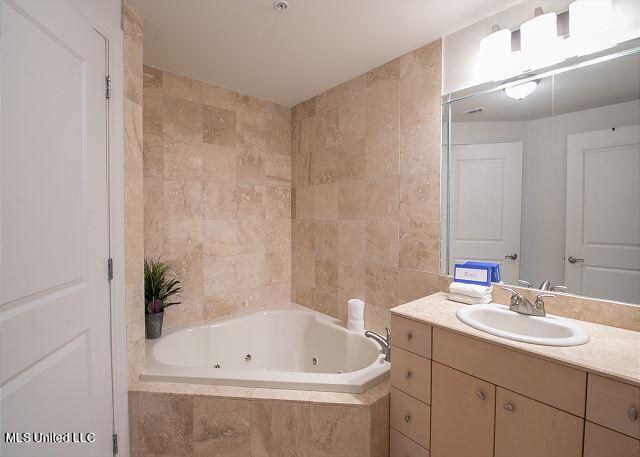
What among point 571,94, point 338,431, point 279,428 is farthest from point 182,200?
point 571,94

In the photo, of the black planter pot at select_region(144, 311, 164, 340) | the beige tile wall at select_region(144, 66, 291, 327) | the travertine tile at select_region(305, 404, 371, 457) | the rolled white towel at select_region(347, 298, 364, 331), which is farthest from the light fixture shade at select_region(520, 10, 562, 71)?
the black planter pot at select_region(144, 311, 164, 340)

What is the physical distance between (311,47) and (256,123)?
0.96 metres

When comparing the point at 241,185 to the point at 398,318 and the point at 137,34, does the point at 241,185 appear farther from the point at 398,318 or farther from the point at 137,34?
the point at 398,318

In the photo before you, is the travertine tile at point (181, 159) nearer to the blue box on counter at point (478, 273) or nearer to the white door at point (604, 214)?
the blue box on counter at point (478, 273)

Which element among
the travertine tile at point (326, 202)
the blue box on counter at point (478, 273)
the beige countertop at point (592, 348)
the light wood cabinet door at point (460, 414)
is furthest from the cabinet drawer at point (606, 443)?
the travertine tile at point (326, 202)

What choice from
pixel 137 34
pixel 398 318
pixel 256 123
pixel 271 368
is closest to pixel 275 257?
pixel 271 368

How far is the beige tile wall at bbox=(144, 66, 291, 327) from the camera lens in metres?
2.21

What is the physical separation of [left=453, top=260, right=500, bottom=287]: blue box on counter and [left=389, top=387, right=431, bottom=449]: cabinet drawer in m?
0.68

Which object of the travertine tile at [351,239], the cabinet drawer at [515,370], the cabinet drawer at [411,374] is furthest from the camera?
the travertine tile at [351,239]

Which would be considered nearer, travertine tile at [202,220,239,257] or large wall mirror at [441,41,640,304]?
large wall mirror at [441,41,640,304]

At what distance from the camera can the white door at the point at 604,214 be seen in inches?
49.1

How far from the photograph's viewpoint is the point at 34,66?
1.03 m
